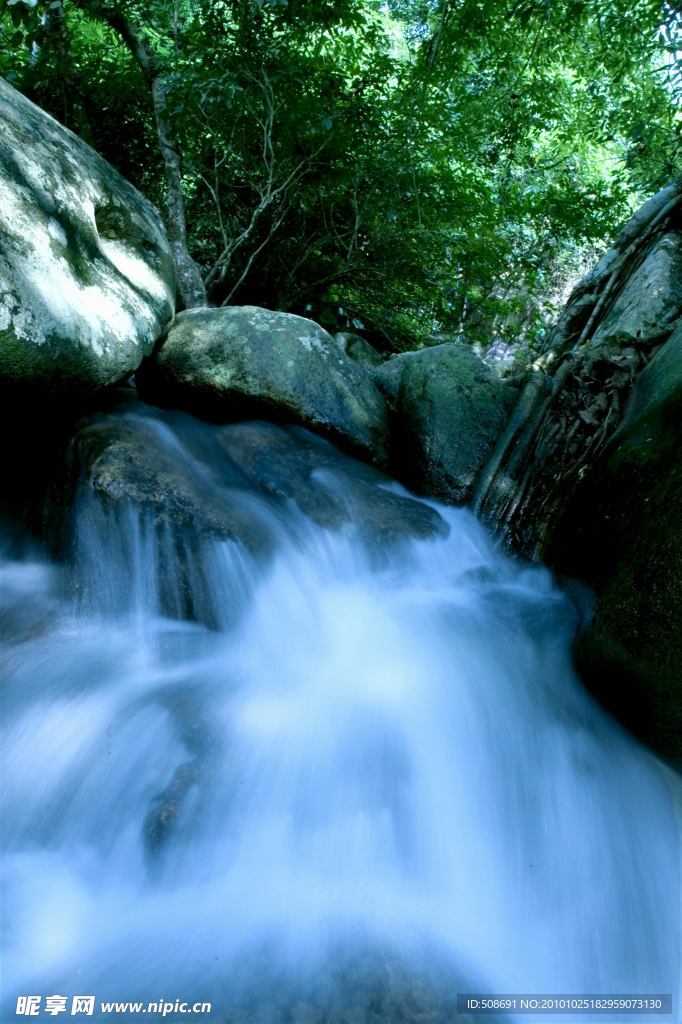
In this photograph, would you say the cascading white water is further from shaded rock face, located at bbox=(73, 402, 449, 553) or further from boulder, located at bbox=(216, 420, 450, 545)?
boulder, located at bbox=(216, 420, 450, 545)

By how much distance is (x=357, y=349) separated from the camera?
6.62 meters

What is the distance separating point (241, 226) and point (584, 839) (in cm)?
607

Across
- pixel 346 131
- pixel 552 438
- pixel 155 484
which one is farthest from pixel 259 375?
pixel 346 131

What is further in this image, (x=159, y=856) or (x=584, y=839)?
(x=584, y=839)

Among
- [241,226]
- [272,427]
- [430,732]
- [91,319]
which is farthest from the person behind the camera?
[241,226]

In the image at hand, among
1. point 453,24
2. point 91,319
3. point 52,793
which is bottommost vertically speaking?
point 52,793

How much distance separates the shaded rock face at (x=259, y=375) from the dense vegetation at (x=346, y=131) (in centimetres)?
129

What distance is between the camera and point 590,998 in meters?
2.01

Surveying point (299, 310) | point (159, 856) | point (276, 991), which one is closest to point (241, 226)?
point (299, 310)

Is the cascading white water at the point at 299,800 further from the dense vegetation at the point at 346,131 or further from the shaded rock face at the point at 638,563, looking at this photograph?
the dense vegetation at the point at 346,131

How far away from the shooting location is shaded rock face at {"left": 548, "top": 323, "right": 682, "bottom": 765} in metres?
2.58

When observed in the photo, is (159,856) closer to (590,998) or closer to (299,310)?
(590,998)

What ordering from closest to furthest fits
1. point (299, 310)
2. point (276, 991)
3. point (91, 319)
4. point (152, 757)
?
point (276, 991)
point (152, 757)
point (91, 319)
point (299, 310)

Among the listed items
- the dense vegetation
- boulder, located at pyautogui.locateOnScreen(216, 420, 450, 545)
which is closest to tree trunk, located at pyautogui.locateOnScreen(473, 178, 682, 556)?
boulder, located at pyautogui.locateOnScreen(216, 420, 450, 545)
